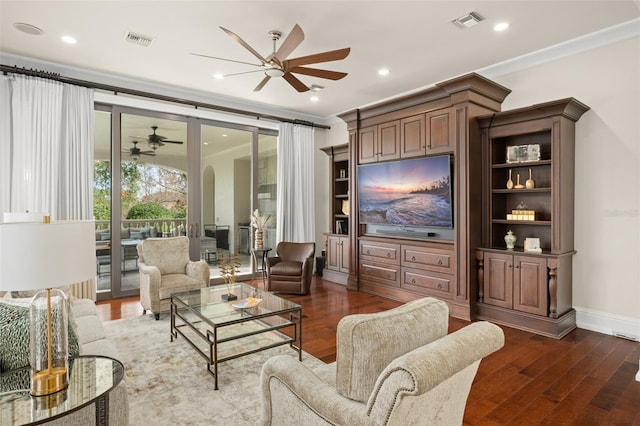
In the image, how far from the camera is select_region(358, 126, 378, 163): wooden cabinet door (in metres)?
5.58

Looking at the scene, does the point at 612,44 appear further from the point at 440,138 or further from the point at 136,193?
the point at 136,193

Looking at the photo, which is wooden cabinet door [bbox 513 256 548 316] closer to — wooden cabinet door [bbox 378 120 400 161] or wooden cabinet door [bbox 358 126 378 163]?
wooden cabinet door [bbox 378 120 400 161]

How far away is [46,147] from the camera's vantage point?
4.45 m

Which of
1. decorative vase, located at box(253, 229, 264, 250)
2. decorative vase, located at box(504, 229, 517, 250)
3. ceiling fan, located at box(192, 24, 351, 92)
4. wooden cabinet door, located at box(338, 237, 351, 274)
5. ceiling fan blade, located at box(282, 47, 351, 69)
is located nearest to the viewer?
ceiling fan, located at box(192, 24, 351, 92)

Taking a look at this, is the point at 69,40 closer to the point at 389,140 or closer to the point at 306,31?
the point at 306,31

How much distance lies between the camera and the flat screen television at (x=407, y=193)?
4.69 meters

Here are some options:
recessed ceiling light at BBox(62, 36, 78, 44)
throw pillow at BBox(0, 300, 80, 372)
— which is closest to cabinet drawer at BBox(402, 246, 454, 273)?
throw pillow at BBox(0, 300, 80, 372)

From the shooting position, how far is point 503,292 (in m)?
4.14

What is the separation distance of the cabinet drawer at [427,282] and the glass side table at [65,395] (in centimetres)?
385

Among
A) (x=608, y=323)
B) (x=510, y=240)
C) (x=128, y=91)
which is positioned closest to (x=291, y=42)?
(x=128, y=91)

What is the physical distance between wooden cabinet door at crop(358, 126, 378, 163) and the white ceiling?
33.5 inches

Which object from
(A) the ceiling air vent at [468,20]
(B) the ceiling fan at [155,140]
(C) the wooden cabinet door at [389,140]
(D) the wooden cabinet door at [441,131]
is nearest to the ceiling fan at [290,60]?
(A) the ceiling air vent at [468,20]

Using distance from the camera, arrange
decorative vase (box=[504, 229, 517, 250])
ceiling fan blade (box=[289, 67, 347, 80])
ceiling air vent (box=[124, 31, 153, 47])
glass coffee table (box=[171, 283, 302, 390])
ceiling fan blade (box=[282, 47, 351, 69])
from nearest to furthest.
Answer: glass coffee table (box=[171, 283, 302, 390]), ceiling fan blade (box=[282, 47, 351, 69]), ceiling fan blade (box=[289, 67, 347, 80]), ceiling air vent (box=[124, 31, 153, 47]), decorative vase (box=[504, 229, 517, 250])

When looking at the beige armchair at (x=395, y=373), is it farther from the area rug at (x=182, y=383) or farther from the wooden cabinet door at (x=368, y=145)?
the wooden cabinet door at (x=368, y=145)
